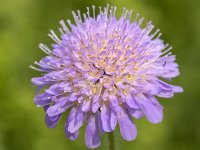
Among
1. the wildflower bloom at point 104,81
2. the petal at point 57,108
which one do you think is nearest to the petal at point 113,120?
the wildflower bloom at point 104,81

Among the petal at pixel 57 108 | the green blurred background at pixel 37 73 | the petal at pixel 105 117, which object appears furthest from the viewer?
the green blurred background at pixel 37 73

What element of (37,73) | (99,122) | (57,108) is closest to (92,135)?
(99,122)

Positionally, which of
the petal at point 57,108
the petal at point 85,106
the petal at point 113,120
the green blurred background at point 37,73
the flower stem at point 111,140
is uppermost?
the green blurred background at point 37,73

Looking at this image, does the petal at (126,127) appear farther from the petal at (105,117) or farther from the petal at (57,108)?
the petal at (57,108)

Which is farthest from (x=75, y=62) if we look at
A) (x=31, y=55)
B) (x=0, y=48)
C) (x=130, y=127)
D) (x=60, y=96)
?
(x=31, y=55)

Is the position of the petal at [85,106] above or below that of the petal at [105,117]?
above

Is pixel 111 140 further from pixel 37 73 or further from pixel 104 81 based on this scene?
pixel 37 73

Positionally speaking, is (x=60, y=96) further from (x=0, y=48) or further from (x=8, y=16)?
(x=8, y=16)
